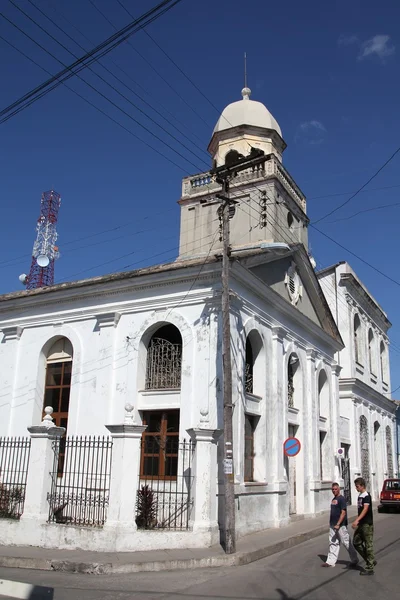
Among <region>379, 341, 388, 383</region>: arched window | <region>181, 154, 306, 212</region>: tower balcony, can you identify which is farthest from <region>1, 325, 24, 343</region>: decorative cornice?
<region>379, 341, 388, 383</region>: arched window

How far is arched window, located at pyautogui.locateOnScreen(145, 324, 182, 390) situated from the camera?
1589cm

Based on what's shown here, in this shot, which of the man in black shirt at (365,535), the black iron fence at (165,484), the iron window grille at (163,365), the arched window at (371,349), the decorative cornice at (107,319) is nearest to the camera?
the man in black shirt at (365,535)

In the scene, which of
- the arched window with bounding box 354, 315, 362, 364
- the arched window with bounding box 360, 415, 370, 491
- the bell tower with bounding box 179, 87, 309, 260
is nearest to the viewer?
the bell tower with bounding box 179, 87, 309, 260

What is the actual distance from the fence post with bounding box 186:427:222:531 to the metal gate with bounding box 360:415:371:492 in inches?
699

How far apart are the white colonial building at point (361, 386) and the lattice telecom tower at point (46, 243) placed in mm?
18447

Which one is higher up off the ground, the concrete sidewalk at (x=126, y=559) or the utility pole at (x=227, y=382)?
the utility pole at (x=227, y=382)

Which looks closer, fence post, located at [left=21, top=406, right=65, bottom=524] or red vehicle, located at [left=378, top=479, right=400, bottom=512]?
fence post, located at [left=21, top=406, right=65, bottom=524]

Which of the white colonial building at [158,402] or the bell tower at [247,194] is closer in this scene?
the white colonial building at [158,402]

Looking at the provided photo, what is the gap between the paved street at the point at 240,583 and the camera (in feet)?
27.0

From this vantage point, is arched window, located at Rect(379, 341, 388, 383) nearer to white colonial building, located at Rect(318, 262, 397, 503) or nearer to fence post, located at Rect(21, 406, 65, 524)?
white colonial building, located at Rect(318, 262, 397, 503)

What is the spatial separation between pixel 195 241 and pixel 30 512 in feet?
49.4

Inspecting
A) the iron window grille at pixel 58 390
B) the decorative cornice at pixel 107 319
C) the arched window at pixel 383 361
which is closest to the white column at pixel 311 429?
the decorative cornice at pixel 107 319

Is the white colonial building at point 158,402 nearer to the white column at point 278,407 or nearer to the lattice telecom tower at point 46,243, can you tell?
the white column at point 278,407

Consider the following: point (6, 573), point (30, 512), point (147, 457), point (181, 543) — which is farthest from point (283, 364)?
point (6, 573)
